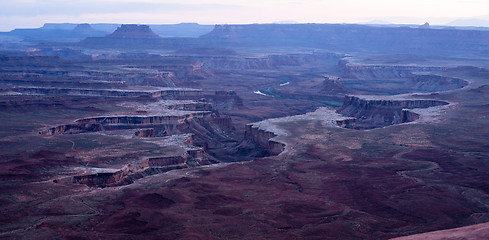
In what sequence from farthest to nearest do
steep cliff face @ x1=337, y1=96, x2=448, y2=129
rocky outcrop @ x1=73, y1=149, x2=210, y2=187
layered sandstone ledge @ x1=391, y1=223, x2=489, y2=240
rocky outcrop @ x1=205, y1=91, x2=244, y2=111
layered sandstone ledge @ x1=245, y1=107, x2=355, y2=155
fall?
rocky outcrop @ x1=205, y1=91, x2=244, y2=111, steep cliff face @ x1=337, y1=96, x2=448, y2=129, layered sandstone ledge @ x1=245, y1=107, x2=355, y2=155, rocky outcrop @ x1=73, y1=149, x2=210, y2=187, layered sandstone ledge @ x1=391, y1=223, x2=489, y2=240

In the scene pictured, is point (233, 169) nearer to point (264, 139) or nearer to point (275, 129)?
point (264, 139)

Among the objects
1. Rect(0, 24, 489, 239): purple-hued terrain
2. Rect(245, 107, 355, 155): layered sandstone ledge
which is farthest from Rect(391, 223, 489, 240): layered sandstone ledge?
Rect(245, 107, 355, 155): layered sandstone ledge

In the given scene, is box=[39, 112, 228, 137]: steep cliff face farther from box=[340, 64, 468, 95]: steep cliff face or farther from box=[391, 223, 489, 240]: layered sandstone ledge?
box=[340, 64, 468, 95]: steep cliff face

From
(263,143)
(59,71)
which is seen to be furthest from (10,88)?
(263,143)

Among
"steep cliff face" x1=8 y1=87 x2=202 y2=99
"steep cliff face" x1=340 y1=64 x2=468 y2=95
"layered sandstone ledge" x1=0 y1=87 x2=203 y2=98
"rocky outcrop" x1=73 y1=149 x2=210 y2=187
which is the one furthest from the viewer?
"steep cliff face" x1=340 y1=64 x2=468 y2=95

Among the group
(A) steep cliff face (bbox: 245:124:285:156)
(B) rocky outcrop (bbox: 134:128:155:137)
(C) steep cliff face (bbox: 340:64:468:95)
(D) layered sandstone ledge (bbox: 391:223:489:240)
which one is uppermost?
(D) layered sandstone ledge (bbox: 391:223:489:240)

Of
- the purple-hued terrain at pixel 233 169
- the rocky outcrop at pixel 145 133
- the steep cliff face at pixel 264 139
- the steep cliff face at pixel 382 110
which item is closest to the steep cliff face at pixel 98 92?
the purple-hued terrain at pixel 233 169

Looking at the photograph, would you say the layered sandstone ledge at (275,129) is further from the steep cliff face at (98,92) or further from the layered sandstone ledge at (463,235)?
the layered sandstone ledge at (463,235)

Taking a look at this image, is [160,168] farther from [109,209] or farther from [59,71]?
[59,71]

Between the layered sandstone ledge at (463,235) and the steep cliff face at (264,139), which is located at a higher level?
the layered sandstone ledge at (463,235)

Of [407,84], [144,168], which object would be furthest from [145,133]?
[407,84]

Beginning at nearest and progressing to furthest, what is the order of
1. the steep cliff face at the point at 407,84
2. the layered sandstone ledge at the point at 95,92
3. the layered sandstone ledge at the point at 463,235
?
the layered sandstone ledge at the point at 463,235
the layered sandstone ledge at the point at 95,92
the steep cliff face at the point at 407,84
